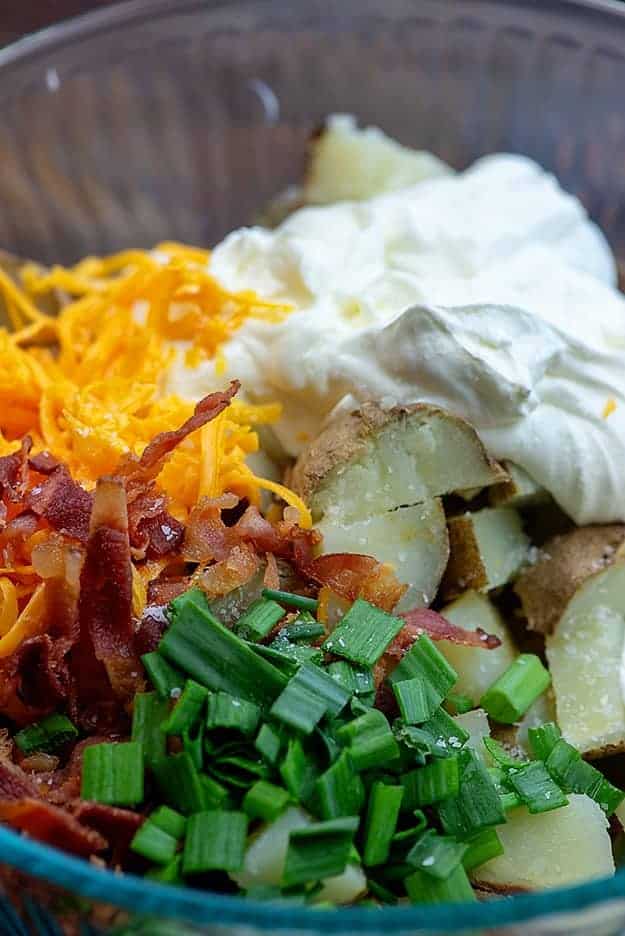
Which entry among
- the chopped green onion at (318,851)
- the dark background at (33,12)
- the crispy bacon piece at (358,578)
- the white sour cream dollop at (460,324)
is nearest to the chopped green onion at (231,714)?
the chopped green onion at (318,851)

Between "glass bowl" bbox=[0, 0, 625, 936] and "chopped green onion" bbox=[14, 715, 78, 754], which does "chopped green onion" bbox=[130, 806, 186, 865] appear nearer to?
"chopped green onion" bbox=[14, 715, 78, 754]

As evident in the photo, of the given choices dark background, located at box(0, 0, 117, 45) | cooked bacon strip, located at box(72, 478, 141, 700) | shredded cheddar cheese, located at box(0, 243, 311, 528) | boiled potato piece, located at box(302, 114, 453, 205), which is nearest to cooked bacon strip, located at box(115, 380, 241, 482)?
shredded cheddar cheese, located at box(0, 243, 311, 528)

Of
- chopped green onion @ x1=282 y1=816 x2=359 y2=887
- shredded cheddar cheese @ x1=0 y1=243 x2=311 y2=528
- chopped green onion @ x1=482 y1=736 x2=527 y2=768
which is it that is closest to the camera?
chopped green onion @ x1=282 y1=816 x2=359 y2=887

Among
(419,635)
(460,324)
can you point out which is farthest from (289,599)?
(460,324)

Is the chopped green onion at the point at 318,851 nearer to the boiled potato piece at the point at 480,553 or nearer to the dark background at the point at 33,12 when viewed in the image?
the boiled potato piece at the point at 480,553

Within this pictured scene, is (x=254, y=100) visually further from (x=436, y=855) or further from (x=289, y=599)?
(x=436, y=855)

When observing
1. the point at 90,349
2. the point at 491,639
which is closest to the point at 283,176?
the point at 90,349

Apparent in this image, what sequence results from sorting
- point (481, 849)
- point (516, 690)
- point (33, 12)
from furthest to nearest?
point (33, 12), point (516, 690), point (481, 849)
